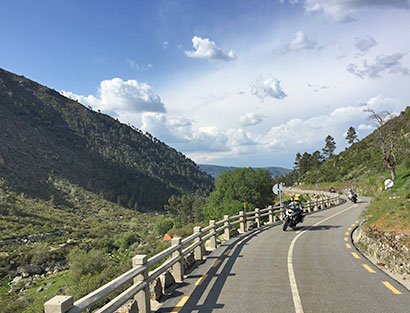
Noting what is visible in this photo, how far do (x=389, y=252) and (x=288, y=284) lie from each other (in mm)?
3762

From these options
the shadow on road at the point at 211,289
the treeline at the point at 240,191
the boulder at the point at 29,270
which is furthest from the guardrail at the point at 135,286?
A: the boulder at the point at 29,270

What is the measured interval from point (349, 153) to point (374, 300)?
93.4 metres

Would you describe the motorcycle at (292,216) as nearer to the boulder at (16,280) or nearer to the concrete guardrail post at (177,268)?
the concrete guardrail post at (177,268)

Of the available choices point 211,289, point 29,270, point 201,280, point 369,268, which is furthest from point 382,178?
point 29,270

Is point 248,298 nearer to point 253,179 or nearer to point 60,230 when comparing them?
point 253,179

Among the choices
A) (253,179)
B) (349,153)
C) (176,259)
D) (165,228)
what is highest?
(349,153)

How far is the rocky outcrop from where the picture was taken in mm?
7508

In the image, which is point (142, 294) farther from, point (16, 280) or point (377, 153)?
point (377, 153)

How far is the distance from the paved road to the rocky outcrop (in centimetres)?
35

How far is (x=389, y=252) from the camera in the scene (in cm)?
862

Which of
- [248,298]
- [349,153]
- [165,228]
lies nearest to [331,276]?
[248,298]

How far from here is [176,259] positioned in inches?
291

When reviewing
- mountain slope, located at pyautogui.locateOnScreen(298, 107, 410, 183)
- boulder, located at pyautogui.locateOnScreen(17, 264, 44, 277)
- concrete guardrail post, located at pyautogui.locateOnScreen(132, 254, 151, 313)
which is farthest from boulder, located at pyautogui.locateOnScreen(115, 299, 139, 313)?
boulder, located at pyautogui.locateOnScreen(17, 264, 44, 277)

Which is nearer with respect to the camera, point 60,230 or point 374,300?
point 374,300
